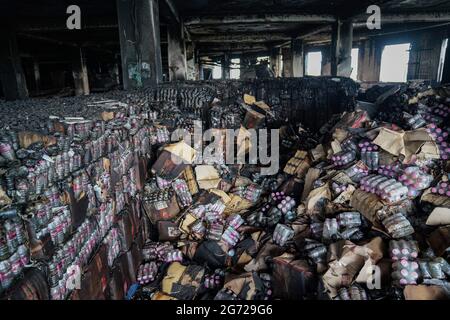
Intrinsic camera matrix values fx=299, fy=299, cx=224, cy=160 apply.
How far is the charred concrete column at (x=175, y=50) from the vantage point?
9.55m

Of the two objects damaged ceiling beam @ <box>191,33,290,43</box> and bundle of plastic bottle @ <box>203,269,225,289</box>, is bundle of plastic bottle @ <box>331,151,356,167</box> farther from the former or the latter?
damaged ceiling beam @ <box>191,33,290,43</box>

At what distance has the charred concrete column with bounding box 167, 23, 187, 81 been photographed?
9.55 metres

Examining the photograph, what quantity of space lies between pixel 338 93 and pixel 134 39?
477 centimetres

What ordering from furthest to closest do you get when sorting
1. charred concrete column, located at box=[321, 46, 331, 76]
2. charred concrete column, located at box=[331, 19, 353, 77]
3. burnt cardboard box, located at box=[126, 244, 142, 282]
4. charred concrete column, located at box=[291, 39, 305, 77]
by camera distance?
charred concrete column, located at box=[321, 46, 331, 76]
charred concrete column, located at box=[291, 39, 305, 77]
charred concrete column, located at box=[331, 19, 353, 77]
burnt cardboard box, located at box=[126, 244, 142, 282]

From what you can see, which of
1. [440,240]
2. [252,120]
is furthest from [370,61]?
[440,240]

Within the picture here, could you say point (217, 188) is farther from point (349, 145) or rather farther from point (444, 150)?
point (444, 150)

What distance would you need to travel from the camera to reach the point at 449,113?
15.4ft

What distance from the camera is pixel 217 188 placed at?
5.18 metres

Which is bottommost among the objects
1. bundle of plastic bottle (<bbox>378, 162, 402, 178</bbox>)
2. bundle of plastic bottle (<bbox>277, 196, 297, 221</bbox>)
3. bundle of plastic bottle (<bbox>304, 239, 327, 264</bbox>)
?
bundle of plastic bottle (<bbox>304, 239, 327, 264</bbox>)

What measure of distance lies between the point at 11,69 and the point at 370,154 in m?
10.6

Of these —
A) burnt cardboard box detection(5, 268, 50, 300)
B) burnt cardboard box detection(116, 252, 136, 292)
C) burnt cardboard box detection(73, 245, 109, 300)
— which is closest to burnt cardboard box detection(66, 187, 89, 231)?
burnt cardboard box detection(73, 245, 109, 300)

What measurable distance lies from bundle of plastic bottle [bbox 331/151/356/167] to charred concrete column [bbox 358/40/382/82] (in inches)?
570

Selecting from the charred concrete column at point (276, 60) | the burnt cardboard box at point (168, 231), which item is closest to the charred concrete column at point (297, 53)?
the charred concrete column at point (276, 60)
